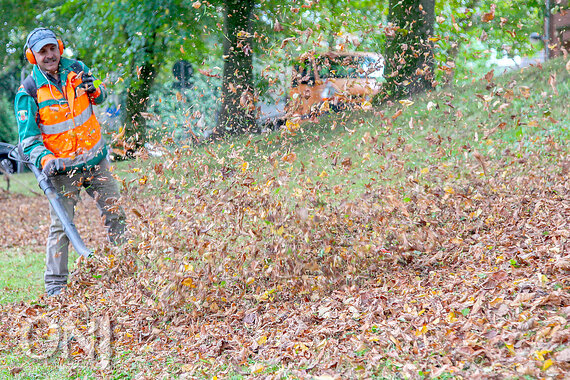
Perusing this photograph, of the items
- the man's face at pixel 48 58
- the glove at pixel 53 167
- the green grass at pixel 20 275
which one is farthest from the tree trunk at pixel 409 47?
the green grass at pixel 20 275

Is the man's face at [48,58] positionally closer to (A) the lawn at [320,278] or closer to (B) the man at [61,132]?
(B) the man at [61,132]

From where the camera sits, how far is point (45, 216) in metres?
12.1

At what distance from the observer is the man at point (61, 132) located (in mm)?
5215

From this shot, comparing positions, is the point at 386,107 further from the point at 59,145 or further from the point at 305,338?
the point at 305,338

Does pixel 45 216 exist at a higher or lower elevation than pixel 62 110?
lower

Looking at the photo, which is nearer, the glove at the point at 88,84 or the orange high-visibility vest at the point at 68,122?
the orange high-visibility vest at the point at 68,122

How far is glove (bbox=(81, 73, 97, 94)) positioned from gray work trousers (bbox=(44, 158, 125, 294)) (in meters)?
0.72

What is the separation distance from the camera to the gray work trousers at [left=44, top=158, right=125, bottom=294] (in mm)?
5465

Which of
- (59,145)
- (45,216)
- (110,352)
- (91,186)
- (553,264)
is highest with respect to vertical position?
(59,145)

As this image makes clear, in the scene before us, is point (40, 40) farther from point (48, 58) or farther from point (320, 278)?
point (320, 278)

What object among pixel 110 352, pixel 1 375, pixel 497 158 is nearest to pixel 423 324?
pixel 110 352

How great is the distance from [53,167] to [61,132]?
1.22 ft

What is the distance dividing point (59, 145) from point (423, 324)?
376cm

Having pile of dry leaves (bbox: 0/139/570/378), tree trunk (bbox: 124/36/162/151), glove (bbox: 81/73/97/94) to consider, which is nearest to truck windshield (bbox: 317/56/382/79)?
pile of dry leaves (bbox: 0/139/570/378)
